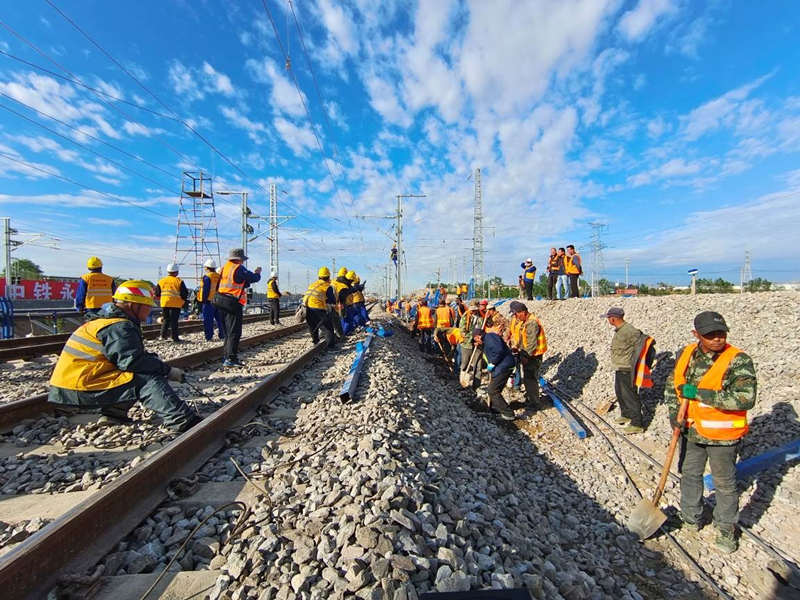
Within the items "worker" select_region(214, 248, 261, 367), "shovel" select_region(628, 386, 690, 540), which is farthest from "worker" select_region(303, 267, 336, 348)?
"shovel" select_region(628, 386, 690, 540)

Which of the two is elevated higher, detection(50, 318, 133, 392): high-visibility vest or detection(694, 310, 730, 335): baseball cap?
detection(694, 310, 730, 335): baseball cap

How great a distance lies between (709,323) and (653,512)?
76.6 inches

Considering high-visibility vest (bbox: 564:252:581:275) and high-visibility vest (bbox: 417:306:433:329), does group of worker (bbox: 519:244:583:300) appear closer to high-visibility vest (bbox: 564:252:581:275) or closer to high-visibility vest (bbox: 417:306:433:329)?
high-visibility vest (bbox: 564:252:581:275)

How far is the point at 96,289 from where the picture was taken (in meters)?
8.11

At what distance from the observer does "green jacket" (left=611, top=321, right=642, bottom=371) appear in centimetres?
675

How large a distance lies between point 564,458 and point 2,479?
20.7 feet

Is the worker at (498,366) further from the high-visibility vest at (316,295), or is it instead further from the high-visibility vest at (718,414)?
the high-visibility vest at (316,295)

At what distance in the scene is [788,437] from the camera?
4969 millimetres

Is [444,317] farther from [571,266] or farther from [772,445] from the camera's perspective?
[772,445]

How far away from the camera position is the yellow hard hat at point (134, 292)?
166 inches

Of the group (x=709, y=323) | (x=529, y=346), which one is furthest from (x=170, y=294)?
(x=709, y=323)

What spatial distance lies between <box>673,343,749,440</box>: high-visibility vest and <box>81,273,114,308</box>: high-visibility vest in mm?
9583

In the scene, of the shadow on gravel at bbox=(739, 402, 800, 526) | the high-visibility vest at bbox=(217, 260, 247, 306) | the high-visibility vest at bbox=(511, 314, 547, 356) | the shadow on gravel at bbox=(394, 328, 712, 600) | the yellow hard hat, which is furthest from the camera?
the high-visibility vest at bbox=(511, 314, 547, 356)

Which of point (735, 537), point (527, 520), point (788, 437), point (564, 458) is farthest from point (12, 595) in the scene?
point (788, 437)
